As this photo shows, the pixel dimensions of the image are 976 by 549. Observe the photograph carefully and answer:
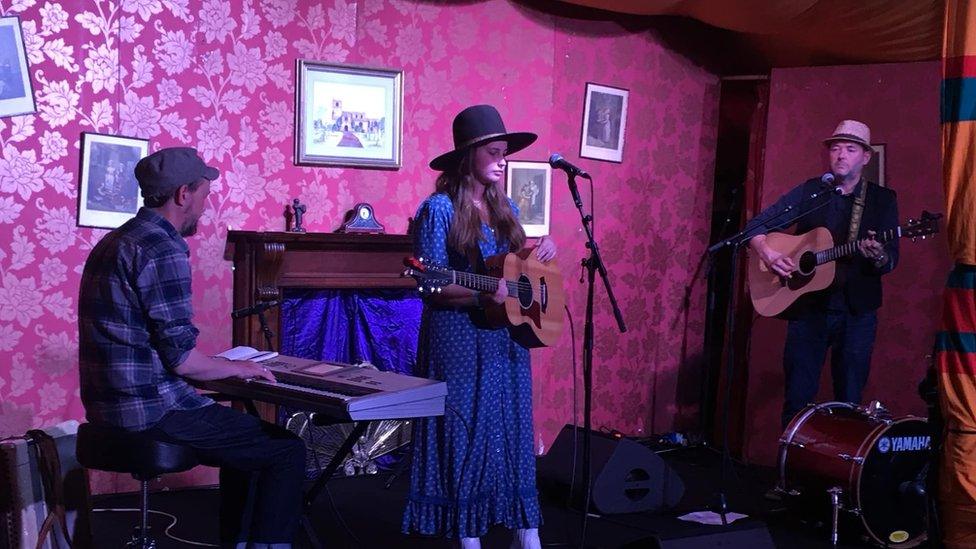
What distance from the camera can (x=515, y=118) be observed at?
5645mm

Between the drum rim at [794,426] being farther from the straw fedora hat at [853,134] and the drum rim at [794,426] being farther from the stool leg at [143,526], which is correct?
the stool leg at [143,526]

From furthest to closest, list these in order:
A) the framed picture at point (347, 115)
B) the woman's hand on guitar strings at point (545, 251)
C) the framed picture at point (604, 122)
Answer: the framed picture at point (604, 122), the framed picture at point (347, 115), the woman's hand on guitar strings at point (545, 251)

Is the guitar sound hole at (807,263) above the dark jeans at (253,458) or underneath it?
above

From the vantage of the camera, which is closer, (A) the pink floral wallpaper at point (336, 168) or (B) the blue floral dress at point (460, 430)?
(B) the blue floral dress at point (460, 430)

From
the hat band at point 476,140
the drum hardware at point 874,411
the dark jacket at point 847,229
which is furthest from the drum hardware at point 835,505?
the hat band at point 476,140

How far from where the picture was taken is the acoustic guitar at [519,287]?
3.01m

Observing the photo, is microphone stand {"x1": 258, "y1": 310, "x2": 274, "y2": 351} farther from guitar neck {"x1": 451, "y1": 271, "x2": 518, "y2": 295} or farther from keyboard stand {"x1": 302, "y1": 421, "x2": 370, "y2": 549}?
guitar neck {"x1": 451, "y1": 271, "x2": 518, "y2": 295}

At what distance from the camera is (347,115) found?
16.8ft

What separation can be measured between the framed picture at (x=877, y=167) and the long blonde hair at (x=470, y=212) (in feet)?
10.1

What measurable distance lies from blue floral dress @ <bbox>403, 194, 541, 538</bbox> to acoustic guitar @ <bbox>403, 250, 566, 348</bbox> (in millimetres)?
89

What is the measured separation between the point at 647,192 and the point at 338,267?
235cm

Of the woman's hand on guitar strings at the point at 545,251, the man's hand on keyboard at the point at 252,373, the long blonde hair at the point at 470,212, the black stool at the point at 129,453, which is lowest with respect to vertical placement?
the black stool at the point at 129,453

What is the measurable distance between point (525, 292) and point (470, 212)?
0.34 meters

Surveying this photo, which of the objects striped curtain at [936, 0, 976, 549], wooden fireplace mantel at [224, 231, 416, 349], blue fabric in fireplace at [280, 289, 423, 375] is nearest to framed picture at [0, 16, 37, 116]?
wooden fireplace mantel at [224, 231, 416, 349]
